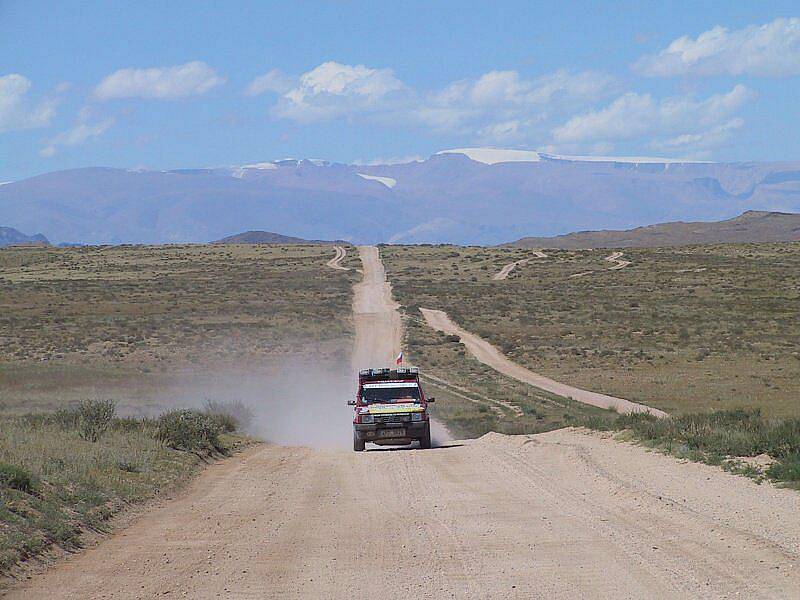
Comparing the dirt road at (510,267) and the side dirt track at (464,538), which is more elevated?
the dirt road at (510,267)

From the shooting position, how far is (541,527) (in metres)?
10.8

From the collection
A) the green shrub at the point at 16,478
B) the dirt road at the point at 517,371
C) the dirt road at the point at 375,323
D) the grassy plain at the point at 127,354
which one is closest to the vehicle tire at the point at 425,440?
the grassy plain at the point at 127,354

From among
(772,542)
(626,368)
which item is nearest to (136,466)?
(772,542)

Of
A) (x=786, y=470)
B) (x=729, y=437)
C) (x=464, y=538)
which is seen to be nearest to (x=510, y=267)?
(x=729, y=437)

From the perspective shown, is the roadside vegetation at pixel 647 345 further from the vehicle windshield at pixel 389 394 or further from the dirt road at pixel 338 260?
the dirt road at pixel 338 260

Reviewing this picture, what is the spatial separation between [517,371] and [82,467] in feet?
109

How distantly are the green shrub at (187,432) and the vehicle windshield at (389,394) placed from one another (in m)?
4.06

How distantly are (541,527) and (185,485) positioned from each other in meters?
6.82

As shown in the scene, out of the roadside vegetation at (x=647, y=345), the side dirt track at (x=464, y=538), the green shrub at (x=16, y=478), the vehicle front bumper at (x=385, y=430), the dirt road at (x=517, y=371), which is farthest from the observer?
the dirt road at (x=517, y=371)

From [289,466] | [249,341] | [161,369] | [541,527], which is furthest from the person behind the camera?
[249,341]

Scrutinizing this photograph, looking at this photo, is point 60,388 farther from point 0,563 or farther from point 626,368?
point 0,563

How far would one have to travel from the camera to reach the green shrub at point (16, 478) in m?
11.7

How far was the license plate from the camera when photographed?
21850 mm

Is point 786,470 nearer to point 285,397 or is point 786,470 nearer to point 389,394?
point 389,394
